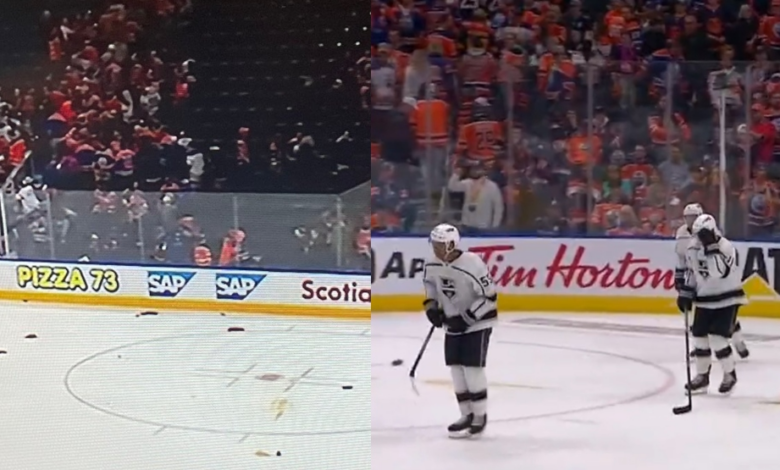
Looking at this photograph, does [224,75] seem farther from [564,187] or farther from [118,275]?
[564,187]

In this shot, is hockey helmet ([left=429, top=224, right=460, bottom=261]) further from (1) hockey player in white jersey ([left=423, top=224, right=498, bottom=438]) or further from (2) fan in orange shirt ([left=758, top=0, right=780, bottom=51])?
(2) fan in orange shirt ([left=758, top=0, right=780, bottom=51])

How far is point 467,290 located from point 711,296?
2.11 feet

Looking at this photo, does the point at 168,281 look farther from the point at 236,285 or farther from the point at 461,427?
the point at 461,427

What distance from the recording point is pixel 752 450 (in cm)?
192

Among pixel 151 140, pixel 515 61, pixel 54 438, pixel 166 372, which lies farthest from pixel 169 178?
pixel 515 61

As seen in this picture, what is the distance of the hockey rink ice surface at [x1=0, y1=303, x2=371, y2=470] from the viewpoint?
1.72 m

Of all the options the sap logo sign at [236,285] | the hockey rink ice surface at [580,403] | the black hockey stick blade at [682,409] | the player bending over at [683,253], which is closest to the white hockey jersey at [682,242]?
the player bending over at [683,253]

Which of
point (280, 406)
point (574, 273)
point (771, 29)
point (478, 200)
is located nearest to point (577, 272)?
point (574, 273)

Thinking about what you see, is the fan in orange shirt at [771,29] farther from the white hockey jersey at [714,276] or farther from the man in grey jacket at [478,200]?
the man in grey jacket at [478,200]

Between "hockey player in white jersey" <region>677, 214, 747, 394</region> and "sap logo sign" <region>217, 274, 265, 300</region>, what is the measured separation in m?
1.06

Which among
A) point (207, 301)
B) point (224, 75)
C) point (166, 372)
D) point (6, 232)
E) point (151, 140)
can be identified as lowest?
point (166, 372)

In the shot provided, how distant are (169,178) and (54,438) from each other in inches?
21.3

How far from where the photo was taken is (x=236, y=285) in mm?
1766

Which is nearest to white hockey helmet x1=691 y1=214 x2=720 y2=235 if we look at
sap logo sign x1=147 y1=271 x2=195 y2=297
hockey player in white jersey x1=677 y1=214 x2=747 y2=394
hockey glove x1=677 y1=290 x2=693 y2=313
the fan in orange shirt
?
hockey player in white jersey x1=677 y1=214 x2=747 y2=394
